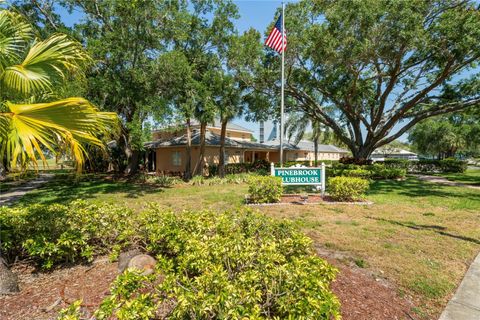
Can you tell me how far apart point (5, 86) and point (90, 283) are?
295cm

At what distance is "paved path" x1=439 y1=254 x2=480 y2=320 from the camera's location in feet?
10.4

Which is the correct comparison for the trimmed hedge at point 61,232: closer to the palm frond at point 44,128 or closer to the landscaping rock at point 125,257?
the landscaping rock at point 125,257

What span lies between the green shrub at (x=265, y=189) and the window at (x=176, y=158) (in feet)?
45.6

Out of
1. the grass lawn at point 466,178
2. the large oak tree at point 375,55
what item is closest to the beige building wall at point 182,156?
the large oak tree at point 375,55

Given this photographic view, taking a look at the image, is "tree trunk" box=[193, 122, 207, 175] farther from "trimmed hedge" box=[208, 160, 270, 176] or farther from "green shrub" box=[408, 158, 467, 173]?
"green shrub" box=[408, 158, 467, 173]

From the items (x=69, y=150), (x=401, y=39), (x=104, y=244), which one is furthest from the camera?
(x=401, y=39)

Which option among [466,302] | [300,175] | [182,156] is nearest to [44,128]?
[466,302]

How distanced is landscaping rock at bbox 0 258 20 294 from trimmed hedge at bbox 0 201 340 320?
41cm

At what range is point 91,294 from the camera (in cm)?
336

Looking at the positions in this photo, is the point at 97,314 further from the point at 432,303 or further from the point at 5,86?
the point at 432,303

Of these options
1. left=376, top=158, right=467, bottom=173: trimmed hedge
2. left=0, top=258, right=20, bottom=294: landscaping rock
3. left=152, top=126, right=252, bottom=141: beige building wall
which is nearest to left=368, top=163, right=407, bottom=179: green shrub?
left=376, top=158, right=467, bottom=173: trimmed hedge

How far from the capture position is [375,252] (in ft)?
16.7

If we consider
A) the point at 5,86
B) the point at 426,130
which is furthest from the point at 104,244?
the point at 426,130

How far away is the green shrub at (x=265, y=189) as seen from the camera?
396 inches
